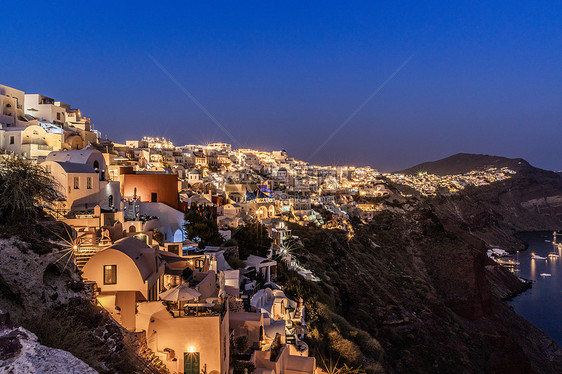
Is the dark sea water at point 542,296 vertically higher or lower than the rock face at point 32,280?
Result: lower

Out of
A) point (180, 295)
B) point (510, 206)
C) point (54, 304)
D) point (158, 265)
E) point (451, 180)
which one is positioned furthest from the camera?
point (451, 180)

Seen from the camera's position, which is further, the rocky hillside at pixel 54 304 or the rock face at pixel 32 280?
the rock face at pixel 32 280

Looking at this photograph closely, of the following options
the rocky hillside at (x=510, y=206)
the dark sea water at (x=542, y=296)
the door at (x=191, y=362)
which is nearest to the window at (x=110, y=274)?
the door at (x=191, y=362)

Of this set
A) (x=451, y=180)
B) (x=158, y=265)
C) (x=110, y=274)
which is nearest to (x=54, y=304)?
(x=110, y=274)

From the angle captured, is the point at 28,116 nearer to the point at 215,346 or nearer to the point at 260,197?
the point at 260,197

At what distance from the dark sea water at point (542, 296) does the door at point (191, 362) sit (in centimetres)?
4568

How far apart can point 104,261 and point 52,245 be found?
2.01 meters

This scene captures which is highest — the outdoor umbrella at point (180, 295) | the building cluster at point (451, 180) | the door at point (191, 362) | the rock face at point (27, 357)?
the building cluster at point (451, 180)

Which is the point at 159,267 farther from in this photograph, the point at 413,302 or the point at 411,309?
the point at 413,302

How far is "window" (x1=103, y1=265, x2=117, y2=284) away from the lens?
8.51 m

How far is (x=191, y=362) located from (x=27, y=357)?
4825 mm

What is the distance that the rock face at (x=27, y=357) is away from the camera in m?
3.31

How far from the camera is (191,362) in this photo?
304 inches

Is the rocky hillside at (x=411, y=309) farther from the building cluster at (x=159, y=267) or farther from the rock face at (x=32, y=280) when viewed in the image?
the rock face at (x=32, y=280)
